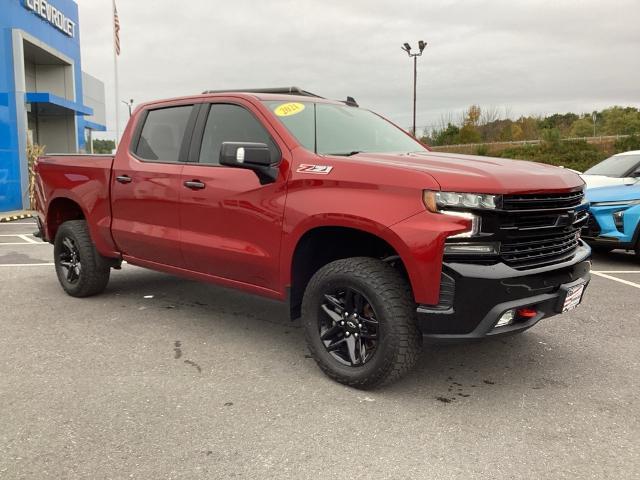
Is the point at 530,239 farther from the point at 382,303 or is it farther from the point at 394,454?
the point at 394,454

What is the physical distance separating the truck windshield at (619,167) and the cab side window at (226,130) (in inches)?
245

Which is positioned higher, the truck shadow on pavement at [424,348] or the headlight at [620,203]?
the headlight at [620,203]

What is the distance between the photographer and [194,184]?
4.24 metres

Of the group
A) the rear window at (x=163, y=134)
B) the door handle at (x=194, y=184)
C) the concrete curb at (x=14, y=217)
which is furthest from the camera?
the concrete curb at (x=14, y=217)

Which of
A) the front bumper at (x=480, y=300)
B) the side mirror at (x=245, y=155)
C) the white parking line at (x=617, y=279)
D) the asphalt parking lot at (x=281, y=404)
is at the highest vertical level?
the side mirror at (x=245, y=155)

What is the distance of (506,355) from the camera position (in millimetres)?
4152

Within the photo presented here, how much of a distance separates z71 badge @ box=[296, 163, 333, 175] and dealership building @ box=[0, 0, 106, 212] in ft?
54.9

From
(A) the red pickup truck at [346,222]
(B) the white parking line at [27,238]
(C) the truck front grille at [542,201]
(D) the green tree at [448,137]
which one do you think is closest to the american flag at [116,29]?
(B) the white parking line at [27,238]

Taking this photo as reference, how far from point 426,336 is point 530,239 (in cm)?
81

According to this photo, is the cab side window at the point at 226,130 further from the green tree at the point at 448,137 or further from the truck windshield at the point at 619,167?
the green tree at the point at 448,137

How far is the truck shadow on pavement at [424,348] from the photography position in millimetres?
3641

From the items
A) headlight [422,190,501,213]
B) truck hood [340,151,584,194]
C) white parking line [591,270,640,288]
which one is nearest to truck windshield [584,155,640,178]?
white parking line [591,270,640,288]

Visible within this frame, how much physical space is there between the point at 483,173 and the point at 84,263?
13.1ft

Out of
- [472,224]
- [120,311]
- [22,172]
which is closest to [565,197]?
[472,224]
